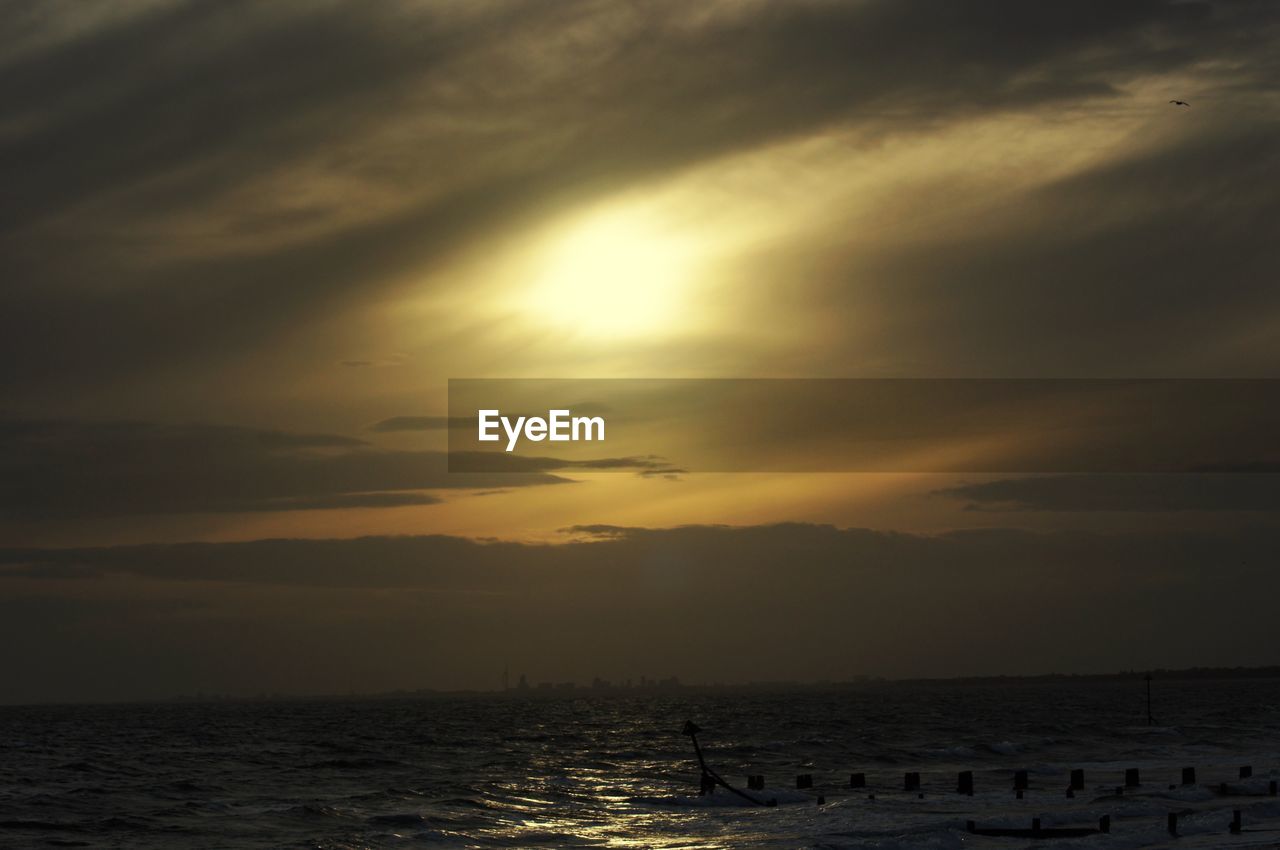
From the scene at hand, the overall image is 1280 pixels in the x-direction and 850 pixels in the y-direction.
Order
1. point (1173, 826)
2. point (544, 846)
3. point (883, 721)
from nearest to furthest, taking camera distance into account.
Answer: point (1173, 826) < point (544, 846) < point (883, 721)

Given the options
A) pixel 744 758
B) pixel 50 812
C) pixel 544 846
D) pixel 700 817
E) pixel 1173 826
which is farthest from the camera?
pixel 744 758

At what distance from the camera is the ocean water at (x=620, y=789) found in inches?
1737

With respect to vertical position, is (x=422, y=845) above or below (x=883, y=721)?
above

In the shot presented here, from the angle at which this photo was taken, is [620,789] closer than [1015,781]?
No

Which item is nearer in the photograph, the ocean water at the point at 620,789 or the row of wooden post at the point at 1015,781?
the ocean water at the point at 620,789

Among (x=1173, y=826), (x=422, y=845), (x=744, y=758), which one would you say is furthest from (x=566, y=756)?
(x=1173, y=826)

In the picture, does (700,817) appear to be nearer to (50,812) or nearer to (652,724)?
(50,812)

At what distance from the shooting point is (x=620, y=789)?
62.8 metres

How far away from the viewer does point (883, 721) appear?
138875 mm

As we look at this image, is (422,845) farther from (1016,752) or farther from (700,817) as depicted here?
(1016,752)

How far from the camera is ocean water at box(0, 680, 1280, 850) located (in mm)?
44125

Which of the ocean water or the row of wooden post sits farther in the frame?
the row of wooden post

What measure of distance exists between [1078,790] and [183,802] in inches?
→ 1541

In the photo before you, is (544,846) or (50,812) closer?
(544,846)
